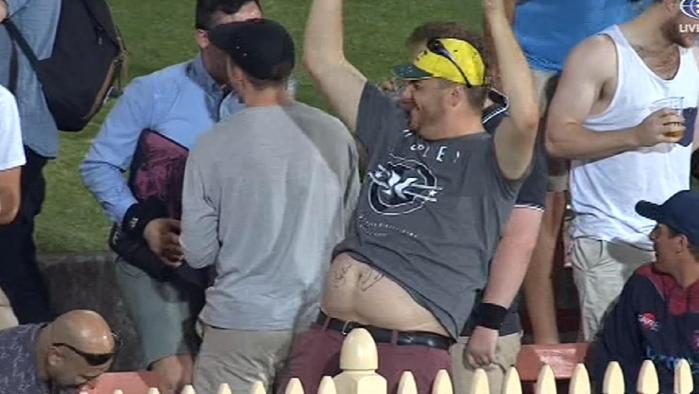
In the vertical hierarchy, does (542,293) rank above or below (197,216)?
below

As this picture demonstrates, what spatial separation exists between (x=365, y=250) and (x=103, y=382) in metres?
1.09

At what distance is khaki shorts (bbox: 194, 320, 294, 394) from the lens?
5902 mm

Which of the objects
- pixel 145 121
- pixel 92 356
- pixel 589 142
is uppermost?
pixel 145 121

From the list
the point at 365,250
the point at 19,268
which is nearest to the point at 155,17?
the point at 19,268

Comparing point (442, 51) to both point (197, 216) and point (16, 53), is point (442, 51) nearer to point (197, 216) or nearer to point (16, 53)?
point (197, 216)

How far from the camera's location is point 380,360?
5.50m

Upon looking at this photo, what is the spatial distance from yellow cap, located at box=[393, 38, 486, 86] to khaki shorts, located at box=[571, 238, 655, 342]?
104 cm

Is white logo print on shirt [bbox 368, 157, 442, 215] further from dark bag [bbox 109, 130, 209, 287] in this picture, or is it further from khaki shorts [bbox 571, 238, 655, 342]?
khaki shorts [bbox 571, 238, 655, 342]

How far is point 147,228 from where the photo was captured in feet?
20.6

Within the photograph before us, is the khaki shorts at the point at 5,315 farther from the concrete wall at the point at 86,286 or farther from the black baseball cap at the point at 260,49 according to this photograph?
the concrete wall at the point at 86,286

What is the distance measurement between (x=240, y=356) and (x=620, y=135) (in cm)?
146

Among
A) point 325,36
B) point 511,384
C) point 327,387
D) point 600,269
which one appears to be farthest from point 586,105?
point 327,387

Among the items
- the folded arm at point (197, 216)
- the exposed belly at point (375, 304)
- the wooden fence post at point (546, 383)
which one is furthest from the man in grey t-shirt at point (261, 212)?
the wooden fence post at point (546, 383)

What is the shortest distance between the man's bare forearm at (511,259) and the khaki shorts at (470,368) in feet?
0.70
